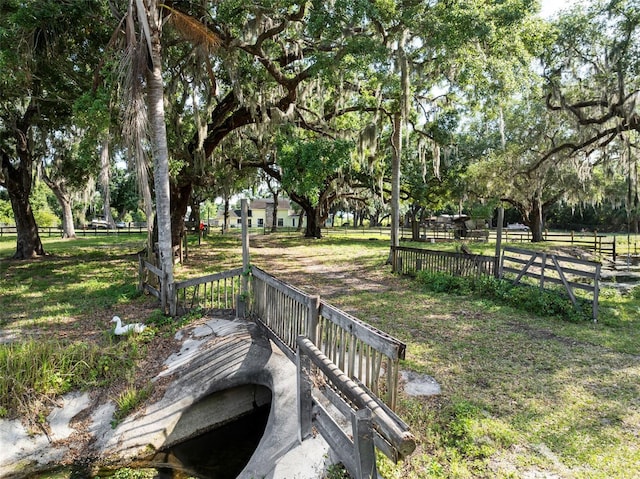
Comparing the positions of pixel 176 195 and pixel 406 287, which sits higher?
pixel 176 195

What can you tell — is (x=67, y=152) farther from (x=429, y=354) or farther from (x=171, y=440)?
(x=429, y=354)

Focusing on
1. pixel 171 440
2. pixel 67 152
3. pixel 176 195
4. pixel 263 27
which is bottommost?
pixel 171 440

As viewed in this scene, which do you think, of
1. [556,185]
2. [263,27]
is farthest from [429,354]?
[556,185]

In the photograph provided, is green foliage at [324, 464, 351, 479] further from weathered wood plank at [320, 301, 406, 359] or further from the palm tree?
the palm tree

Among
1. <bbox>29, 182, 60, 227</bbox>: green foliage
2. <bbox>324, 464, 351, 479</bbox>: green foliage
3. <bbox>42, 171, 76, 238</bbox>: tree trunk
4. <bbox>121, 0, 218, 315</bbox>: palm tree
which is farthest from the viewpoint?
<bbox>29, 182, 60, 227</bbox>: green foliage

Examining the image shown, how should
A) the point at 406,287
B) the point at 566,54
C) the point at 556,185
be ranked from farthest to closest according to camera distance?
the point at 556,185 < the point at 566,54 < the point at 406,287

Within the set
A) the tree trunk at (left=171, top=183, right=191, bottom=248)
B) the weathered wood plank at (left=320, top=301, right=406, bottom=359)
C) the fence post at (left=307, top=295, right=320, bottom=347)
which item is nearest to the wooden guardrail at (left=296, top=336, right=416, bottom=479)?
the weathered wood plank at (left=320, top=301, right=406, bottom=359)

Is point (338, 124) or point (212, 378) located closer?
point (212, 378)

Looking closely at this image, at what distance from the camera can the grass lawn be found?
3270mm

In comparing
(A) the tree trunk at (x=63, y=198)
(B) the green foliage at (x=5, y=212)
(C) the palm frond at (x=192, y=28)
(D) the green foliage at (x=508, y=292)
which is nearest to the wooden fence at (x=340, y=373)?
(C) the palm frond at (x=192, y=28)

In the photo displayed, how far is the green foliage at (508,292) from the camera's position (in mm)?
7562

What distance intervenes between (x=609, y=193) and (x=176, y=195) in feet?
97.2

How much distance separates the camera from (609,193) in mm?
27250

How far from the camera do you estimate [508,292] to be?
8625 mm
